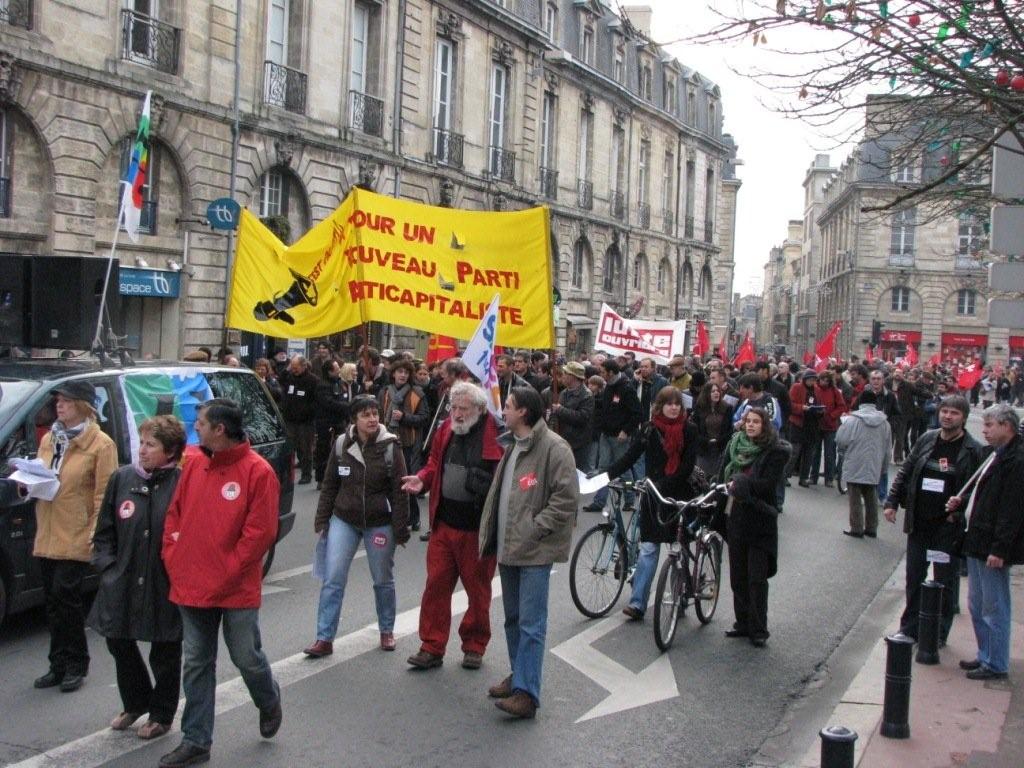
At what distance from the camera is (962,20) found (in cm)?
760

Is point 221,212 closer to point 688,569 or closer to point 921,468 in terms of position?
point 688,569

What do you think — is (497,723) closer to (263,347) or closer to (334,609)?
(334,609)

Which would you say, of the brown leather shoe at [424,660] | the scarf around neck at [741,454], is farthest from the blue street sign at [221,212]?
the brown leather shoe at [424,660]

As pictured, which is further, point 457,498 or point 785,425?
point 785,425

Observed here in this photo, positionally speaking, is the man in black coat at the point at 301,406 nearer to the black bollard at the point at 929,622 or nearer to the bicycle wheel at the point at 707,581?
the bicycle wheel at the point at 707,581

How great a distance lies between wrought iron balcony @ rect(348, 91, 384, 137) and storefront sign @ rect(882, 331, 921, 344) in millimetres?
49321

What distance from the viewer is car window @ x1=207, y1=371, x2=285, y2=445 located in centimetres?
902

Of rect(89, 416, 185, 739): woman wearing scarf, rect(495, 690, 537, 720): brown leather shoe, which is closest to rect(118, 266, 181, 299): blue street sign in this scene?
rect(89, 416, 185, 739): woman wearing scarf

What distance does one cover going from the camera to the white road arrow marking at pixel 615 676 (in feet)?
21.9

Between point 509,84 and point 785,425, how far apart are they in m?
20.4

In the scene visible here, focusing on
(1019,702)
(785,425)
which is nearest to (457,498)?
(1019,702)

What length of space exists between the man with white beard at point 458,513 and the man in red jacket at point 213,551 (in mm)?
1615

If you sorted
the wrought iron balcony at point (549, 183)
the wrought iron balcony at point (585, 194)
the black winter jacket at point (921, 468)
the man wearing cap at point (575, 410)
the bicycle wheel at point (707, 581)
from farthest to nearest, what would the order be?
the wrought iron balcony at point (585, 194)
the wrought iron balcony at point (549, 183)
the man wearing cap at point (575, 410)
the bicycle wheel at point (707, 581)
the black winter jacket at point (921, 468)

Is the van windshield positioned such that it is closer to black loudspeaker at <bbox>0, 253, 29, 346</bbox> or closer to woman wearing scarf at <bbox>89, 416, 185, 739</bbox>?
woman wearing scarf at <bbox>89, 416, 185, 739</bbox>
